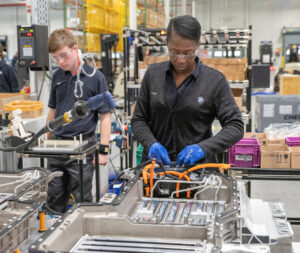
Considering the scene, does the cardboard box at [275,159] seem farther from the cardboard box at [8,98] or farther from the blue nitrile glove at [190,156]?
the cardboard box at [8,98]

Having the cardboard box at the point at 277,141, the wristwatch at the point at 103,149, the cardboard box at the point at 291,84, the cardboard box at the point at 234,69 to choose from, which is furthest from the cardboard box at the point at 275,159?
the cardboard box at the point at 291,84

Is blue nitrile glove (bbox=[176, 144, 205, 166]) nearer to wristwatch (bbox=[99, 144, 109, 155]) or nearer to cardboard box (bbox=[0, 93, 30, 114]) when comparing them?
wristwatch (bbox=[99, 144, 109, 155])

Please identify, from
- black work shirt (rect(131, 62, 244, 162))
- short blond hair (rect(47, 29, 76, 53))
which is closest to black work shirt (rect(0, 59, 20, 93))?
short blond hair (rect(47, 29, 76, 53))

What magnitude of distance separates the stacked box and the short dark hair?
4.49m

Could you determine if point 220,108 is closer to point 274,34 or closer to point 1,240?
point 1,240

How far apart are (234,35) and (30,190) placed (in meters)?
3.72

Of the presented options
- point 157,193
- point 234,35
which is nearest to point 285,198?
point 234,35

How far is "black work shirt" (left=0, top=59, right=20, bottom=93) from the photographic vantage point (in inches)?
214

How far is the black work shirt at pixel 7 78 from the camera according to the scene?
5445 millimetres

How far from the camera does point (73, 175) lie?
10.6ft

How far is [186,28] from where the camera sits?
194cm

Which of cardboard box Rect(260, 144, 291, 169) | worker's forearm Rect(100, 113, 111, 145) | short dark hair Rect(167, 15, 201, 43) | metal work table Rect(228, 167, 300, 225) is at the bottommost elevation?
metal work table Rect(228, 167, 300, 225)

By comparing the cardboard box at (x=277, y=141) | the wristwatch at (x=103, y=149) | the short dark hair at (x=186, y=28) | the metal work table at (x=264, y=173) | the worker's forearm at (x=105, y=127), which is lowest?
the metal work table at (x=264, y=173)

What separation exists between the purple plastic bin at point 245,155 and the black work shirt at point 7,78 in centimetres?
326
